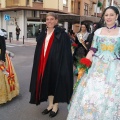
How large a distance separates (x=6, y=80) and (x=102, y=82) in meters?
1.99

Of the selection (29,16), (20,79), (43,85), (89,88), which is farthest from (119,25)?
(29,16)

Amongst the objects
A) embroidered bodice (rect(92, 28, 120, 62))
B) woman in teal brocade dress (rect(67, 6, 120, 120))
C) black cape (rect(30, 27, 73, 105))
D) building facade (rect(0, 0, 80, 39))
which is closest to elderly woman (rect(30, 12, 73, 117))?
black cape (rect(30, 27, 73, 105))

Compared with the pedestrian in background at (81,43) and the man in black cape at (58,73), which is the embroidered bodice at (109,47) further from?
the pedestrian in background at (81,43)

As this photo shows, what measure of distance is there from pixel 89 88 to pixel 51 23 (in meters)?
1.18

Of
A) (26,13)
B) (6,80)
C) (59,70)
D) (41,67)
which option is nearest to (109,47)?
(59,70)

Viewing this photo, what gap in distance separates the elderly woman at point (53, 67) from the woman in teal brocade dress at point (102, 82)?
1.67 feet

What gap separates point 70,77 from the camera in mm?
3609

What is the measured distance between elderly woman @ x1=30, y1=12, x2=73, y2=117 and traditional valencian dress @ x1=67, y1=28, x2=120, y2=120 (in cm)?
52

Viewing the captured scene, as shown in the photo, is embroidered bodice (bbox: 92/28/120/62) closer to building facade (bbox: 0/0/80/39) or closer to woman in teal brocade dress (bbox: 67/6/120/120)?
woman in teal brocade dress (bbox: 67/6/120/120)

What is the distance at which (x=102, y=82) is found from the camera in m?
2.88

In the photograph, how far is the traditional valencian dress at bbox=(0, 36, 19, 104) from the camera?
404 cm

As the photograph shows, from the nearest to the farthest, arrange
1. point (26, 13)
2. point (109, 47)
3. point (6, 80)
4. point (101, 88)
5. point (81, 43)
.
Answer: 1. point (101, 88)
2. point (109, 47)
3. point (6, 80)
4. point (81, 43)
5. point (26, 13)

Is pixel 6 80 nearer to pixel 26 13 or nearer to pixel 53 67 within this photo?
pixel 53 67

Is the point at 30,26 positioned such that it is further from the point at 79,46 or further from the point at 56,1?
the point at 79,46
